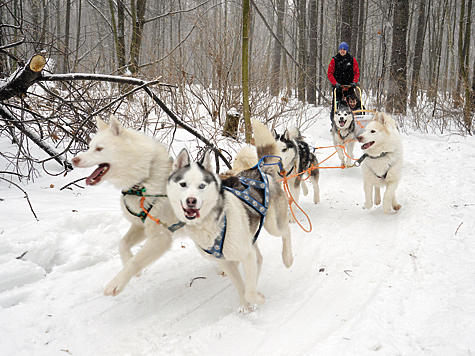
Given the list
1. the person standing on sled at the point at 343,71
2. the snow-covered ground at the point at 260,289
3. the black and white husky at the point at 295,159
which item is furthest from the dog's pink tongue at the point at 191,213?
the person standing on sled at the point at 343,71

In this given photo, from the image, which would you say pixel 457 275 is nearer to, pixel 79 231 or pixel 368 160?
pixel 368 160

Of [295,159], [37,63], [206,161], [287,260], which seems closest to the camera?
[206,161]

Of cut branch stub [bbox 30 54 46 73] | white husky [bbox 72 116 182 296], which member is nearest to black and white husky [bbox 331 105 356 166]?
white husky [bbox 72 116 182 296]

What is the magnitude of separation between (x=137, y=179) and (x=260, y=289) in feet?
4.87

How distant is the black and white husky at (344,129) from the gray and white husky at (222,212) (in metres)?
4.67

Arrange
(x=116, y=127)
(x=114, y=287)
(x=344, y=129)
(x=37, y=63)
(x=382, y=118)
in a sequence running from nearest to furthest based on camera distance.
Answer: (x=114, y=287), (x=116, y=127), (x=37, y=63), (x=382, y=118), (x=344, y=129)

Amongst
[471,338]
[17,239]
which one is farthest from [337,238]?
[17,239]

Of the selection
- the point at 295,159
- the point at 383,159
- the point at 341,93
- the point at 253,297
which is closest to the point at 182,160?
the point at 253,297

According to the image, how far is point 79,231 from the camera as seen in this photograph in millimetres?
3631

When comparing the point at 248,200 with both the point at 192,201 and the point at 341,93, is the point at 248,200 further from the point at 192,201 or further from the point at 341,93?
A: the point at 341,93

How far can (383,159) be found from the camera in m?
4.42

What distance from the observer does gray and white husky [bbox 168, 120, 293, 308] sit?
230 cm

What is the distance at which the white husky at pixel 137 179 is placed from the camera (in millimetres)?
2500

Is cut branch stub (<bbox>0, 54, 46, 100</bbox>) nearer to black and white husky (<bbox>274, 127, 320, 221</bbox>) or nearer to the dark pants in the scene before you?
black and white husky (<bbox>274, 127, 320, 221</bbox>)
